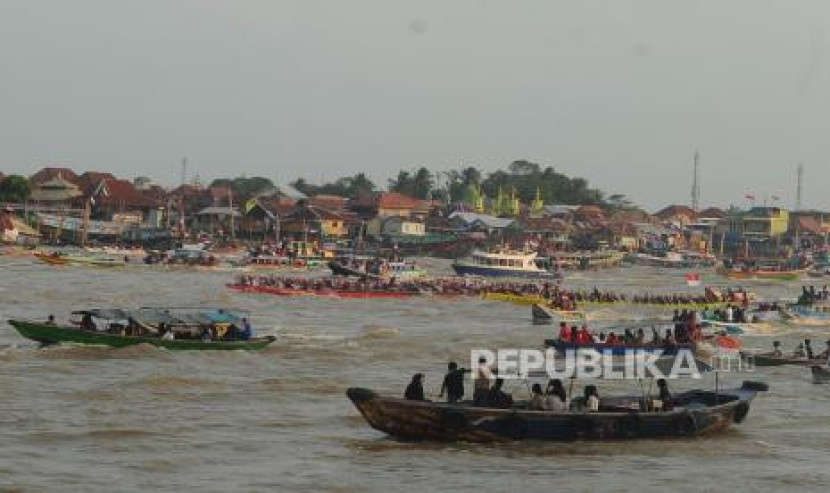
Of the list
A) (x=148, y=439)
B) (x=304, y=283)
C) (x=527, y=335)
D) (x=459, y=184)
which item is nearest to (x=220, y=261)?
(x=304, y=283)

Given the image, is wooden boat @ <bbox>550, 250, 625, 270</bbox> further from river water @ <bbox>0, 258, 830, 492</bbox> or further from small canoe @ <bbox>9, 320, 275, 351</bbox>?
small canoe @ <bbox>9, 320, 275, 351</bbox>

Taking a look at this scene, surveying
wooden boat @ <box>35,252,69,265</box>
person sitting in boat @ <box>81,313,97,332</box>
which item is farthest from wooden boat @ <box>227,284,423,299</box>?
person sitting in boat @ <box>81,313,97,332</box>

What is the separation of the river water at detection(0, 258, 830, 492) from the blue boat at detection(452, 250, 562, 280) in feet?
136

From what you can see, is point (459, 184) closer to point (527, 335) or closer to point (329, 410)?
point (527, 335)

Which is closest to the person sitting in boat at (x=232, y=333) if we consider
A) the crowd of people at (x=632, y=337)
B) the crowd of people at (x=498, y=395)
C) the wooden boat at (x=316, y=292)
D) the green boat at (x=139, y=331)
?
the green boat at (x=139, y=331)

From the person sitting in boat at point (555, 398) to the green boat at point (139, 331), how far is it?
12297mm

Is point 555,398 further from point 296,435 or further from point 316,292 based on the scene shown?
point 316,292

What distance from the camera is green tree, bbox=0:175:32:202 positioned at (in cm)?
10300

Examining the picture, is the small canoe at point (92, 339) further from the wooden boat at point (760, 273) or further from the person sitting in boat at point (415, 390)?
the wooden boat at point (760, 273)

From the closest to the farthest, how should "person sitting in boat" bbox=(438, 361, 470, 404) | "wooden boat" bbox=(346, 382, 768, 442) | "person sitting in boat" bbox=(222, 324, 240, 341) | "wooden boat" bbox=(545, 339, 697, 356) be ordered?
"wooden boat" bbox=(346, 382, 768, 442)
"person sitting in boat" bbox=(438, 361, 470, 404)
"wooden boat" bbox=(545, 339, 697, 356)
"person sitting in boat" bbox=(222, 324, 240, 341)

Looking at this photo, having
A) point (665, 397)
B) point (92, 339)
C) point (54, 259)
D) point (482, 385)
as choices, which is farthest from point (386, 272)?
point (482, 385)

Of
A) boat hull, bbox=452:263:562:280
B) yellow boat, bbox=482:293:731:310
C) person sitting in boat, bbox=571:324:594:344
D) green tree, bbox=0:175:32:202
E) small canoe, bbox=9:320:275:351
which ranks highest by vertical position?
green tree, bbox=0:175:32:202

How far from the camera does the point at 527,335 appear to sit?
41375 millimetres

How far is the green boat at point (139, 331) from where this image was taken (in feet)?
100
